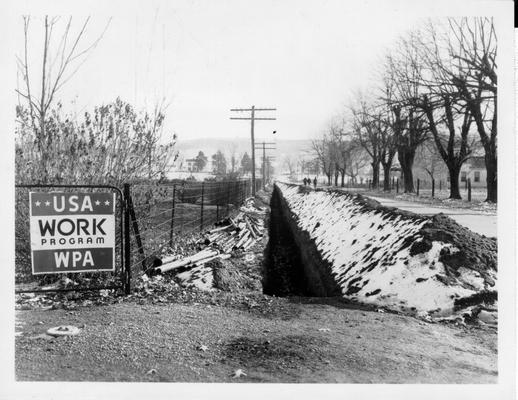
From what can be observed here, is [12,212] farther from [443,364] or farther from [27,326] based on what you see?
[443,364]

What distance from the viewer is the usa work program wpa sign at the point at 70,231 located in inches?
193

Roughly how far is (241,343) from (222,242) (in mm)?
6426

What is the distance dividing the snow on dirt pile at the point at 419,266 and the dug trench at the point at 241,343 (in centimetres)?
40

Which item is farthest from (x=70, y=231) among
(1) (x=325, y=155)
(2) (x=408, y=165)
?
(1) (x=325, y=155)

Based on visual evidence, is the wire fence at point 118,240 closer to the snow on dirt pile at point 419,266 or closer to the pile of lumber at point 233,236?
the pile of lumber at point 233,236

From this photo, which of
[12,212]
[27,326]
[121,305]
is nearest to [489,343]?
[121,305]

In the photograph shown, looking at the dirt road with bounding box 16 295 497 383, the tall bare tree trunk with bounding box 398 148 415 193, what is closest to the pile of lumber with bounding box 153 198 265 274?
the dirt road with bounding box 16 295 497 383

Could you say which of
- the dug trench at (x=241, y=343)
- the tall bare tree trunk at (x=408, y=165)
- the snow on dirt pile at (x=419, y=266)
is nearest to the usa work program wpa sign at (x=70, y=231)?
the dug trench at (x=241, y=343)

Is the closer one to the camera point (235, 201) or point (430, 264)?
point (430, 264)

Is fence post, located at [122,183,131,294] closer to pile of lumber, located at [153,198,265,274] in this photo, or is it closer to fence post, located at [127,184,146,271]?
fence post, located at [127,184,146,271]

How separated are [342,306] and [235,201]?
14.6 metres

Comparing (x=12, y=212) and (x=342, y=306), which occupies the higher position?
(x=12, y=212)

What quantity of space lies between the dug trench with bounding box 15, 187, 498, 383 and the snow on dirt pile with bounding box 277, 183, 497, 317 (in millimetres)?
402

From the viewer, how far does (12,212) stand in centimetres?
475
